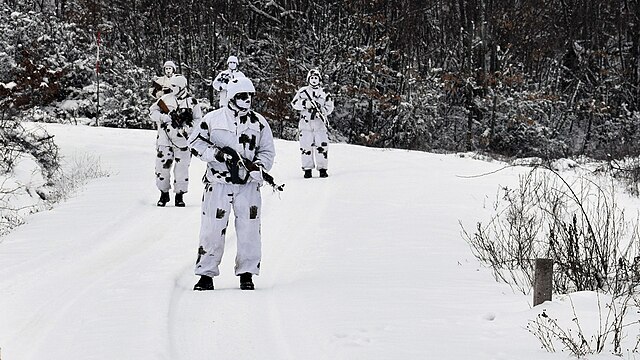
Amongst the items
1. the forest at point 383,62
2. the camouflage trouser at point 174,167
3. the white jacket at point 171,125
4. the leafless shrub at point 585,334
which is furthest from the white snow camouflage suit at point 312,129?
the forest at point 383,62

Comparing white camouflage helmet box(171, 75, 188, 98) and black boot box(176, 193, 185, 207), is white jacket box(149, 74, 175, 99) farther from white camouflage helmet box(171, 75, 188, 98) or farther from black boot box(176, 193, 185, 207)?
black boot box(176, 193, 185, 207)

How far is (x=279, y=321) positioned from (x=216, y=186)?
1.72 meters

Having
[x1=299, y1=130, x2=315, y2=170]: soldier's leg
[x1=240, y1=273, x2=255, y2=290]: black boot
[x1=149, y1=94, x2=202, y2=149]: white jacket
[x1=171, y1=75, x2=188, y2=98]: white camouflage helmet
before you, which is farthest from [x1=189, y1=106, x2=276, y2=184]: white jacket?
[x1=299, y1=130, x2=315, y2=170]: soldier's leg

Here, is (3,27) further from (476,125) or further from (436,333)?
(436,333)

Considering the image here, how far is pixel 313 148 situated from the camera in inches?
623

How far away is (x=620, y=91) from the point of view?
35062mm

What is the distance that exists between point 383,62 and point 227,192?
27044 millimetres

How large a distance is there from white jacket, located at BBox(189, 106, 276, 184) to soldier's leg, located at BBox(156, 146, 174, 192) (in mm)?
4977

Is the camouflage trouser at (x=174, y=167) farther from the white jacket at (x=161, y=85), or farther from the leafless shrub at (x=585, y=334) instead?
the leafless shrub at (x=585, y=334)

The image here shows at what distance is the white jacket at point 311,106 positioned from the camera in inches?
623

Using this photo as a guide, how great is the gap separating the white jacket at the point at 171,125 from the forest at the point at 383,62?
18934 millimetres

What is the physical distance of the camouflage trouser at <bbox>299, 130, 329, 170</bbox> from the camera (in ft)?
51.8

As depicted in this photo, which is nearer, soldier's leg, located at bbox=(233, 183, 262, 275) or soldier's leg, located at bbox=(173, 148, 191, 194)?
soldier's leg, located at bbox=(233, 183, 262, 275)

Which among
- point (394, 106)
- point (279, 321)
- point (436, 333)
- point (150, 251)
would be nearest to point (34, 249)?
point (150, 251)
